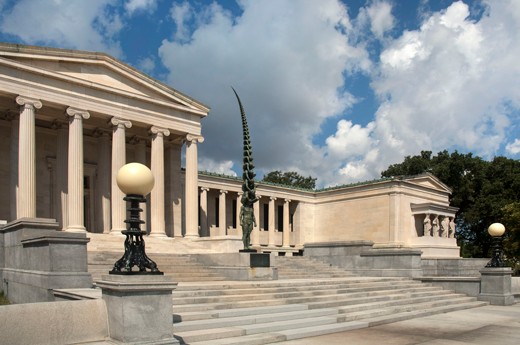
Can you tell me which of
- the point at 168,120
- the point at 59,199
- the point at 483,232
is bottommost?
the point at 483,232

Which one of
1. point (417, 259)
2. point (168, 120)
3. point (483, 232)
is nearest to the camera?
point (417, 259)

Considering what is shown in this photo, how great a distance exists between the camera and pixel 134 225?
371 inches

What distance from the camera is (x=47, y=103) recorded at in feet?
86.9

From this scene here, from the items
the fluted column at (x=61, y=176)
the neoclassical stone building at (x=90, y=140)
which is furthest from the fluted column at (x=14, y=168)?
the fluted column at (x=61, y=176)

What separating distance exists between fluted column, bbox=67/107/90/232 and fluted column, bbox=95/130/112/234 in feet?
12.3

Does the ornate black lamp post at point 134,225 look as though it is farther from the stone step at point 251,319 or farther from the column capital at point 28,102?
the column capital at point 28,102

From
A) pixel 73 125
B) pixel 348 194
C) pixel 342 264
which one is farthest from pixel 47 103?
pixel 348 194

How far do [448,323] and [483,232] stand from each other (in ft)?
184

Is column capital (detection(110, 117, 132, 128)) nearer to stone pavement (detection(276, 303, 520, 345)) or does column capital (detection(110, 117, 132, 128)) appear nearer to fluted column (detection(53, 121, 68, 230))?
fluted column (detection(53, 121, 68, 230))

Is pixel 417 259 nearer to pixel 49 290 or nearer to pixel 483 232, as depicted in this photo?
pixel 49 290

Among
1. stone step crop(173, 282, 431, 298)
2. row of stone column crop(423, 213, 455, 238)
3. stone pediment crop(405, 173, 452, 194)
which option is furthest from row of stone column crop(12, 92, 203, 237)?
stone pediment crop(405, 173, 452, 194)

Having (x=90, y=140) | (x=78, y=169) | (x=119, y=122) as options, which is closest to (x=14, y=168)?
(x=78, y=169)

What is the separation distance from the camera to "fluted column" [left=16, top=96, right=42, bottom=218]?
24.8 meters

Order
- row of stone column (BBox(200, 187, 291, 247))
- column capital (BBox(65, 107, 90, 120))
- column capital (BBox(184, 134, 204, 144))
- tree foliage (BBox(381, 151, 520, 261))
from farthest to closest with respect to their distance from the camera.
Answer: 1. tree foliage (BBox(381, 151, 520, 261))
2. row of stone column (BBox(200, 187, 291, 247))
3. column capital (BBox(184, 134, 204, 144))
4. column capital (BBox(65, 107, 90, 120))
